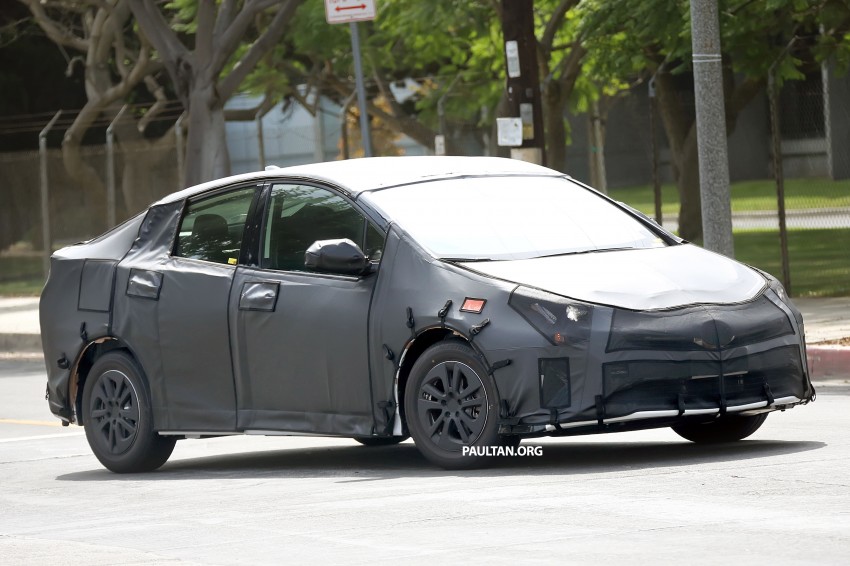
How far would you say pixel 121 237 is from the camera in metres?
10.3

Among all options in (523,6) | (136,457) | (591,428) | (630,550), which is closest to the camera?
(630,550)

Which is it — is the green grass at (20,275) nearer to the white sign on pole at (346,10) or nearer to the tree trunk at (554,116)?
the tree trunk at (554,116)

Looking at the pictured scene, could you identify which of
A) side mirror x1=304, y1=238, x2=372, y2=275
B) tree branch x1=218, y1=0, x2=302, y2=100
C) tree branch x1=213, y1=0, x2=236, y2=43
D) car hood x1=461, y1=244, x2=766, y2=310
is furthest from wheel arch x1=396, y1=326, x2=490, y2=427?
tree branch x1=213, y1=0, x2=236, y2=43

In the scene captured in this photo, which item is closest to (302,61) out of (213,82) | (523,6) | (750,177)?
(750,177)

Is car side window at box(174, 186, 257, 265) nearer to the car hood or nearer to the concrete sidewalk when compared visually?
the car hood

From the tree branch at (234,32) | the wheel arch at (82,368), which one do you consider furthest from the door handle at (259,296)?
the tree branch at (234,32)

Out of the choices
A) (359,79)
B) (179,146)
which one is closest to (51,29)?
(179,146)

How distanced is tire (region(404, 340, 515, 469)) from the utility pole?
9363 millimetres

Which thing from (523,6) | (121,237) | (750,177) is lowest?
(750,177)

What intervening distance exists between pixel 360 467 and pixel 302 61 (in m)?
31.2

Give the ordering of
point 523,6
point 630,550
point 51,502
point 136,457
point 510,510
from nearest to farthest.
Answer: point 630,550 → point 510,510 → point 51,502 → point 136,457 → point 523,6

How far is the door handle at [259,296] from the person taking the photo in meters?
9.22

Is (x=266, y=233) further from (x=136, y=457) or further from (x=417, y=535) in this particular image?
(x=417, y=535)

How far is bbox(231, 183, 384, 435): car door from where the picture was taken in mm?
8852
